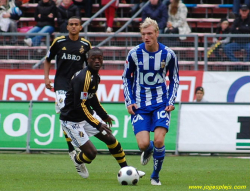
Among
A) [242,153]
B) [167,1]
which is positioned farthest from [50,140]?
[167,1]

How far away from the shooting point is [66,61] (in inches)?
469

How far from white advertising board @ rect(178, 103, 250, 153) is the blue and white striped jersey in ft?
18.6

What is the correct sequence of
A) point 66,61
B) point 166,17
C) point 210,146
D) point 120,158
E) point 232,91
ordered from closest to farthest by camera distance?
point 120,158 → point 66,61 → point 210,146 → point 232,91 → point 166,17

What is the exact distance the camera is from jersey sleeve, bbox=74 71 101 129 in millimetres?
9180

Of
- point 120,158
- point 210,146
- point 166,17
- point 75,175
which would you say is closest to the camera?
point 120,158

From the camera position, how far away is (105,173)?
10.6m

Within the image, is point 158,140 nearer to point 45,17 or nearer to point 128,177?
point 128,177

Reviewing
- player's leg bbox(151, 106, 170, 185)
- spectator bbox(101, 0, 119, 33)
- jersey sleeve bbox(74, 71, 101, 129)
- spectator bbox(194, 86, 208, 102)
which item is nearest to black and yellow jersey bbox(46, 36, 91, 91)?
jersey sleeve bbox(74, 71, 101, 129)

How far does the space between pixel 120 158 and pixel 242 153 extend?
5757mm

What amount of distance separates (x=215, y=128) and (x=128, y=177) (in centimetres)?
625

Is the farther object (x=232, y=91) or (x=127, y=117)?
(x=232, y=91)

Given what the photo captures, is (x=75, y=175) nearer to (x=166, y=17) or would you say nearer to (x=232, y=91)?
(x=232, y=91)

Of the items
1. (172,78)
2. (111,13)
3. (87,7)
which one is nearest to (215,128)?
(172,78)

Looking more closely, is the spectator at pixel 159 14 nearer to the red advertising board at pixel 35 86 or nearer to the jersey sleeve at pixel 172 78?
the red advertising board at pixel 35 86
